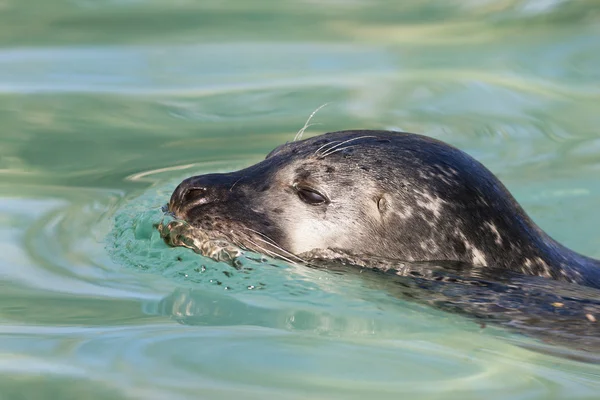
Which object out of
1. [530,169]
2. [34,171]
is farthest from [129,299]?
[530,169]

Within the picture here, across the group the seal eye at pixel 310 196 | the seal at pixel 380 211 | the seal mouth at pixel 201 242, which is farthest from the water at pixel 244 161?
the seal eye at pixel 310 196

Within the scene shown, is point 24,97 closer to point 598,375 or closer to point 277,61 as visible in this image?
point 277,61

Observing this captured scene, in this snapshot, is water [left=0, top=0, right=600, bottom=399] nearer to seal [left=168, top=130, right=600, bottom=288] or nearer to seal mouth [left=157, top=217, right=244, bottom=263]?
seal mouth [left=157, top=217, right=244, bottom=263]

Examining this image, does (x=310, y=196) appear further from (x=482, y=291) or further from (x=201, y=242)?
(x=482, y=291)

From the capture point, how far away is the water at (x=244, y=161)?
12.8ft

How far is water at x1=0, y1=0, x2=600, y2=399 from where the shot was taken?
3.89 m

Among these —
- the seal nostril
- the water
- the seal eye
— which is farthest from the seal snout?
the seal eye

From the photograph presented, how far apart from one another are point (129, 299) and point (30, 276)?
628 mm

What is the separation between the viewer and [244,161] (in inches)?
284

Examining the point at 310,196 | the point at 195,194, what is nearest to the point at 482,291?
the point at 310,196

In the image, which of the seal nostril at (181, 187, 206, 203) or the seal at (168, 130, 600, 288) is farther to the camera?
the seal nostril at (181, 187, 206, 203)

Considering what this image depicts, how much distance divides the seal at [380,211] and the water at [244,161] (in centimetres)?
19

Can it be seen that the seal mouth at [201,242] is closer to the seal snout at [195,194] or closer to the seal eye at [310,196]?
the seal snout at [195,194]

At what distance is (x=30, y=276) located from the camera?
5090mm
